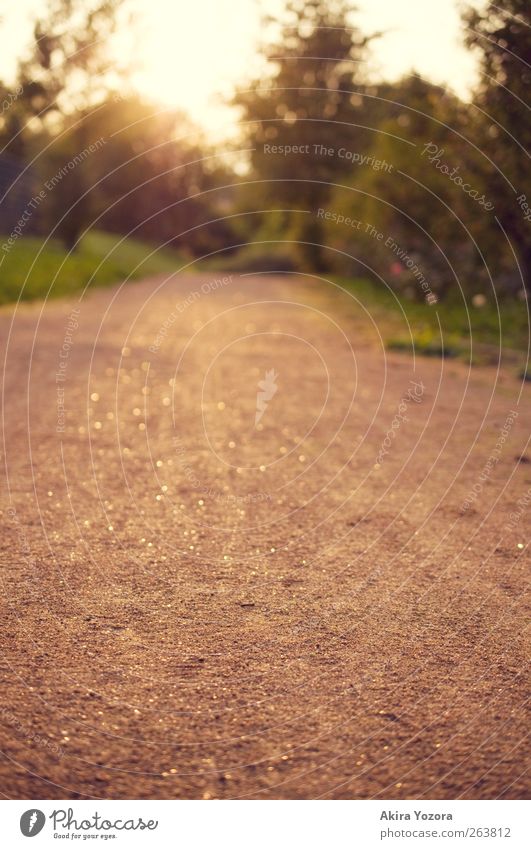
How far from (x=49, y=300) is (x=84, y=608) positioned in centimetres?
1769

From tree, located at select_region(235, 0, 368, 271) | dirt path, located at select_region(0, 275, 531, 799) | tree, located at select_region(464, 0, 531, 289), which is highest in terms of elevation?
tree, located at select_region(235, 0, 368, 271)

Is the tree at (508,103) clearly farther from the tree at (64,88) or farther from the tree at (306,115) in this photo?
the tree at (306,115)

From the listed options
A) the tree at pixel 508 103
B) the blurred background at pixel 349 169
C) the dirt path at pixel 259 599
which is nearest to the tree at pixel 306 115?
the blurred background at pixel 349 169

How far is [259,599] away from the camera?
12.3 ft

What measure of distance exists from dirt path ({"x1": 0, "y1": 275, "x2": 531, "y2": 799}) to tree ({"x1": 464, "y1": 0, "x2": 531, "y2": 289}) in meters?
5.28

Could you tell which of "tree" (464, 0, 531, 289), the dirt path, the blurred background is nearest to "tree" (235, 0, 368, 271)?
the blurred background

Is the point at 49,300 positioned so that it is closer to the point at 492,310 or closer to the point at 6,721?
the point at 492,310

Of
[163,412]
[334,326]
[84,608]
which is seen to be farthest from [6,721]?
[334,326]

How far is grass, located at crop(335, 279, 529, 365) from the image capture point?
1294cm

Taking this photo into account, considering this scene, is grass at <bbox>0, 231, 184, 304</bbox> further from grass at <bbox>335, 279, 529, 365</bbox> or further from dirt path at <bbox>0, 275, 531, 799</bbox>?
dirt path at <bbox>0, 275, 531, 799</bbox>

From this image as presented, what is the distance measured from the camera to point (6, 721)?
2.72 metres

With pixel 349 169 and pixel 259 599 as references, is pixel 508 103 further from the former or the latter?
pixel 349 169

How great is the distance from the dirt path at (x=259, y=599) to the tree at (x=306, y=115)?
24934 mm

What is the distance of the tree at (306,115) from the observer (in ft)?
107
